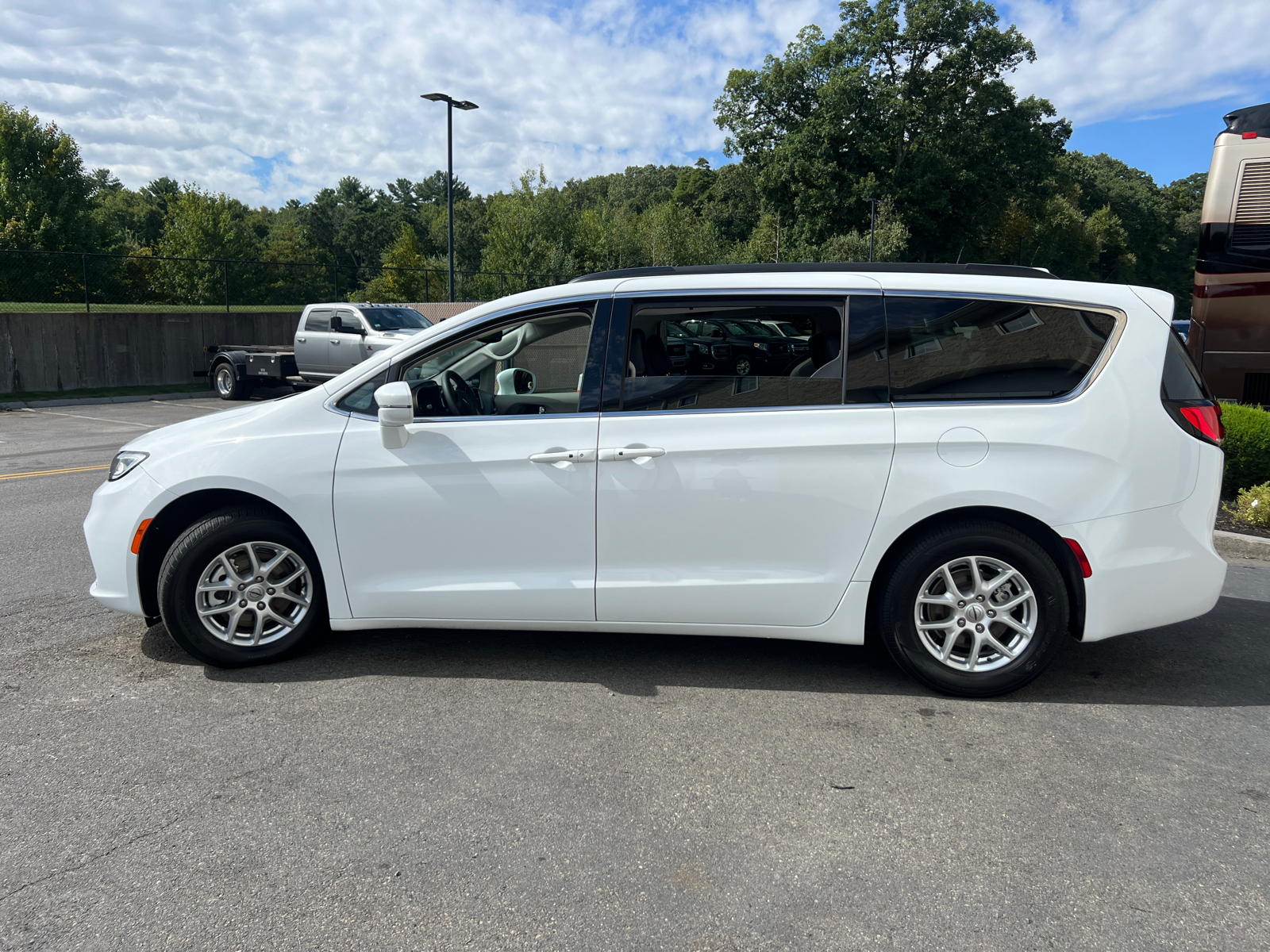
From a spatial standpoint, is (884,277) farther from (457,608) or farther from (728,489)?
(457,608)

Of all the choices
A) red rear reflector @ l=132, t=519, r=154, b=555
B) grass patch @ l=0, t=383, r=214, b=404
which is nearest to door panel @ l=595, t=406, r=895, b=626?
red rear reflector @ l=132, t=519, r=154, b=555

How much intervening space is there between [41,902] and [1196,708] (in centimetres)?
437

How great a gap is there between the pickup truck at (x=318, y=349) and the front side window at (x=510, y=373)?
13303 mm

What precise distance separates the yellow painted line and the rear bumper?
9.86 metres

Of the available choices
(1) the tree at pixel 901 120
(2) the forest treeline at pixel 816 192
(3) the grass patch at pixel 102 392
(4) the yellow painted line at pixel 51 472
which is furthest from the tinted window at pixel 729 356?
(1) the tree at pixel 901 120

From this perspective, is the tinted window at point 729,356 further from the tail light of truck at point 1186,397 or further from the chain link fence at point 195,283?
the chain link fence at point 195,283

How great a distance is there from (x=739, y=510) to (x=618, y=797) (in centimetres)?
133

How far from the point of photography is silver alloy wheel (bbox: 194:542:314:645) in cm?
425

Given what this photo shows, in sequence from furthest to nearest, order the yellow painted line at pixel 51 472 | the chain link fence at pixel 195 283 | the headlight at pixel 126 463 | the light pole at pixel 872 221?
the light pole at pixel 872 221
the chain link fence at pixel 195 283
the yellow painted line at pixel 51 472
the headlight at pixel 126 463

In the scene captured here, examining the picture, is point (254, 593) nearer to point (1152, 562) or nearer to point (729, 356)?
point (729, 356)

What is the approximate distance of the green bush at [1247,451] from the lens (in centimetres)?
809

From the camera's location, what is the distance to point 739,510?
3.96 meters

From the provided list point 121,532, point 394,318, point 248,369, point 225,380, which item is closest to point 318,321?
point 394,318

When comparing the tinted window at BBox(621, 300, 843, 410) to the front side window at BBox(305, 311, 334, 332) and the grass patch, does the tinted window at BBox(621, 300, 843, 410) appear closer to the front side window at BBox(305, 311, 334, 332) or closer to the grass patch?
the front side window at BBox(305, 311, 334, 332)
